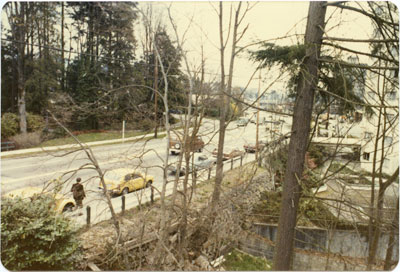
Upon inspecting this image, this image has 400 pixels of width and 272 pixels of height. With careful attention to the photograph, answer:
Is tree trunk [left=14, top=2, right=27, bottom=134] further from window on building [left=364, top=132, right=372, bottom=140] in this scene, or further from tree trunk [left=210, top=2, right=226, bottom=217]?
window on building [left=364, top=132, right=372, bottom=140]

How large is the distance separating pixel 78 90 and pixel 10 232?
1038 millimetres

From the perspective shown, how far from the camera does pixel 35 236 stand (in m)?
1.69

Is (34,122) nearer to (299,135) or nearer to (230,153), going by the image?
(230,153)

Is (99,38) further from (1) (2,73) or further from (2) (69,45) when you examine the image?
(1) (2,73)

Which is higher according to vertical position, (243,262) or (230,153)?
(230,153)

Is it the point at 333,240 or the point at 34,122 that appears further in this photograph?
the point at 333,240

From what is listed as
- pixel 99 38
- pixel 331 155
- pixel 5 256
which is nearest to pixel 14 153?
pixel 5 256

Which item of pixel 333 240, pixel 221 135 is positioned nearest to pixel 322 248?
pixel 333 240

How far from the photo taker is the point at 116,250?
1874mm

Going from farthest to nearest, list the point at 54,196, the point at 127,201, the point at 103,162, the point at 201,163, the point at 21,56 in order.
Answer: the point at 201,163, the point at 127,201, the point at 103,162, the point at 54,196, the point at 21,56

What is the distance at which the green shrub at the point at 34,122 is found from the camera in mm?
1676

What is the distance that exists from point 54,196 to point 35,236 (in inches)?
10.8

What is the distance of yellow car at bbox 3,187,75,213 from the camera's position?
1705mm

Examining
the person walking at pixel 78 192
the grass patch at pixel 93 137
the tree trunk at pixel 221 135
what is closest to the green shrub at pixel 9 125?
the grass patch at pixel 93 137
